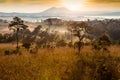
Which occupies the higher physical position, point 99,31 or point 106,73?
point 106,73

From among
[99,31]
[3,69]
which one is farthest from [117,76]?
[99,31]

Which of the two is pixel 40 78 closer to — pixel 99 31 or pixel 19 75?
pixel 19 75

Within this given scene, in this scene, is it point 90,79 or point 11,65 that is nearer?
point 90,79

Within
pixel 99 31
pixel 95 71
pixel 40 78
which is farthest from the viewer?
pixel 99 31

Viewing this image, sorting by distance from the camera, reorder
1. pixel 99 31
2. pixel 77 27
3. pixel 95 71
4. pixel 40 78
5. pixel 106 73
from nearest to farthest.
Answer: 1. pixel 40 78
2. pixel 106 73
3. pixel 95 71
4. pixel 77 27
5. pixel 99 31

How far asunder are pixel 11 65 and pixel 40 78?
3178 millimetres

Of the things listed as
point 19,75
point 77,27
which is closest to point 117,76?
point 19,75

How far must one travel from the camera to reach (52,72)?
10.6m

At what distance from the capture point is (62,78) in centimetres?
1050

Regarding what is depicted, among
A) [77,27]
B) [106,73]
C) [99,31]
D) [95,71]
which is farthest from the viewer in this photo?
[99,31]

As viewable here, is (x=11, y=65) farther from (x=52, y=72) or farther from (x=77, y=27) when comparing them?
(x=77, y=27)

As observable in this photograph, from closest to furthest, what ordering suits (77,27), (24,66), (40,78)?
(40,78), (24,66), (77,27)

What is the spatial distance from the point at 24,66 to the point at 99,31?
7450 cm

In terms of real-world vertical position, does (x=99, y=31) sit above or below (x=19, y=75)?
below
